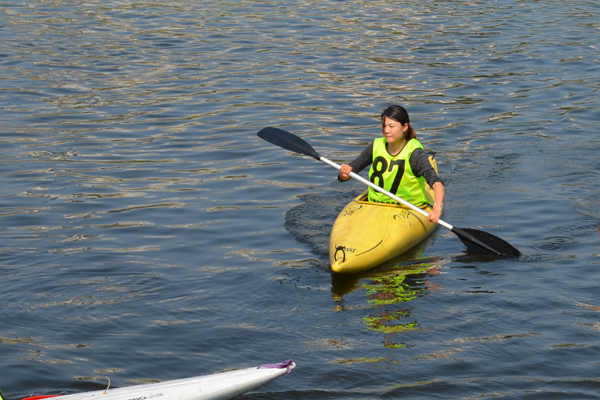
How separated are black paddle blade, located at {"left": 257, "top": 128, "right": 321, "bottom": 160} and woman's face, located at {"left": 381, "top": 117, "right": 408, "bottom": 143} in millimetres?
958

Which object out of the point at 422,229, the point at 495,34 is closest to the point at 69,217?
the point at 422,229

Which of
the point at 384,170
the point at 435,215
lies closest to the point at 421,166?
the point at 384,170

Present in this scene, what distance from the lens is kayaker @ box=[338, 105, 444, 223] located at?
23.4 ft

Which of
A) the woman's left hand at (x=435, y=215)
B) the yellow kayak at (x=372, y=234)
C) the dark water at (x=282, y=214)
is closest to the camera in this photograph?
the dark water at (x=282, y=214)

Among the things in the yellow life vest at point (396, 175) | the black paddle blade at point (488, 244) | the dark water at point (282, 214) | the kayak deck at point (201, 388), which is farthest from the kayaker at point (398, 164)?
the kayak deck at point (201, 388)

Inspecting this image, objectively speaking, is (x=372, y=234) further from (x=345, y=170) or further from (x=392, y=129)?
(x=392, y=129)

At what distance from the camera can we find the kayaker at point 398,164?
7.14 m

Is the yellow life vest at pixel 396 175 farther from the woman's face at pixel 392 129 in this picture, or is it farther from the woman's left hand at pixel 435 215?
the woman's left hand at pixel 435 215

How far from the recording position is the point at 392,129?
7.14m

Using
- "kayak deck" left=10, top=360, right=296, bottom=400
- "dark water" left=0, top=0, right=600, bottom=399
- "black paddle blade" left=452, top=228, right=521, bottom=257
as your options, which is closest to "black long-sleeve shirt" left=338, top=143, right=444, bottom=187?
"black paddle blade" left=452, top=228, right=521, bottom=257

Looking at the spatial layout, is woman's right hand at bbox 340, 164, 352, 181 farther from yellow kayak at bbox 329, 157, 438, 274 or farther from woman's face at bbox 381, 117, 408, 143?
woman's face at bbox 381, 117, 408, 143

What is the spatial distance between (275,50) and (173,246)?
953cm

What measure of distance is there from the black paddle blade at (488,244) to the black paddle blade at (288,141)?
167 cm

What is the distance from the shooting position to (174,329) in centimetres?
561
